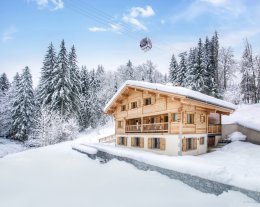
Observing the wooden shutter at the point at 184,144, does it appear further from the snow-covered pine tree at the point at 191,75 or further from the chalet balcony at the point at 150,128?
the snow-covered pine tree at the point at 191,75

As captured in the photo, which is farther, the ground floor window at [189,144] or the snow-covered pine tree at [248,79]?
the snow-covered pine tree at [248,79]

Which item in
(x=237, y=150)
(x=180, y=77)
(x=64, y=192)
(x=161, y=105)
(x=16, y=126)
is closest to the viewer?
(x=64, y=192)

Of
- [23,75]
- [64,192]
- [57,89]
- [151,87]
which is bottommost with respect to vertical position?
[64,192]

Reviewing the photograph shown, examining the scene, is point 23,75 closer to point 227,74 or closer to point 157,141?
point 157,141

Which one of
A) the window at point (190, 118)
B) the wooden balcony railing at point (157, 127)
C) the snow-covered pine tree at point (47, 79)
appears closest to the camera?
the window at point (190, 118)

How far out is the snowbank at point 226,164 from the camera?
30.0 ft

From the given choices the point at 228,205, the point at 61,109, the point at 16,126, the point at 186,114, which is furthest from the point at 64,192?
the point at 16,126

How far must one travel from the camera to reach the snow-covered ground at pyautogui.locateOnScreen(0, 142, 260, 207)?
988 cm

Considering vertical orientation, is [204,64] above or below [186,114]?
above

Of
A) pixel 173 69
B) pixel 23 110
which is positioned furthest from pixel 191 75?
pixel 23 110

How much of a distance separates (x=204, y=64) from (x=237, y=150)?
26.6m

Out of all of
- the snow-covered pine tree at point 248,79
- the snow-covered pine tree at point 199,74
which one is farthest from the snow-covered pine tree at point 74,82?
the snow-covered pine tree at point 248,79

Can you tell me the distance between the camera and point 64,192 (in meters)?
13.0

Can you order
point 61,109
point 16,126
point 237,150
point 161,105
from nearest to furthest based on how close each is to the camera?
1. point 237,150
2. point 161,105
3. point 61,109
4. point 16,126
